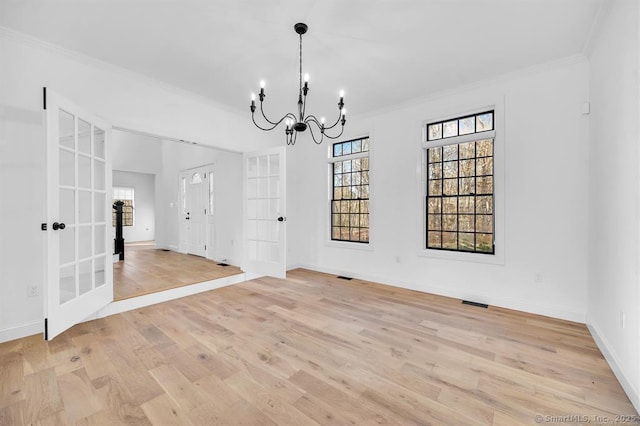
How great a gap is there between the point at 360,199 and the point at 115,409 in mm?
4027

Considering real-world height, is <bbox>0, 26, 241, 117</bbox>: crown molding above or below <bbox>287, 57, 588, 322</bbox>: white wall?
above

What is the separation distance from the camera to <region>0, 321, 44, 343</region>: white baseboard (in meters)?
2.49

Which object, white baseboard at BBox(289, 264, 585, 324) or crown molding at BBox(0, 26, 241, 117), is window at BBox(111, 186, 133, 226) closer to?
crown molding at BBox(0, 26, 241, 117)

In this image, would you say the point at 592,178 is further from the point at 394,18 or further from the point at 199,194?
the point at 199,194

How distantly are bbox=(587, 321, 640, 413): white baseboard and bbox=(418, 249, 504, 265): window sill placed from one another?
3.30 feet

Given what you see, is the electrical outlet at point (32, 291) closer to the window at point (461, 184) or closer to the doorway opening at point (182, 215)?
the doorway opening at point (182, 215)

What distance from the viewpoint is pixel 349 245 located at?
491cm

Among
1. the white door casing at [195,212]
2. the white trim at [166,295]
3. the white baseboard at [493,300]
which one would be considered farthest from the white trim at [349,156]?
the white door casing at [195,212]

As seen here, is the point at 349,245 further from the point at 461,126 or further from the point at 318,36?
the point at 318,36

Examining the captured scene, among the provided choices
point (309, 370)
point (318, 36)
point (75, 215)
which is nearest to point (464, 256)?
point (309, 370)

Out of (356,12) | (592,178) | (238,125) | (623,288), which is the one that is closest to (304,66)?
(356,12)

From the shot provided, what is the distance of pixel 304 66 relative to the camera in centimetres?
317

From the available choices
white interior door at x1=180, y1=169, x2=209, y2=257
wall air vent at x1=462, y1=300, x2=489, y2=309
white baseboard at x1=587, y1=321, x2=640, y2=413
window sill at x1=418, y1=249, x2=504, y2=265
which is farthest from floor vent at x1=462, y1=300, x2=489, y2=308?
white interior door at x1=180, y1=169, x2=209, y2=257

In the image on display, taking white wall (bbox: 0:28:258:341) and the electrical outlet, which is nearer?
white wall (bbox: 0:28:258:341)
